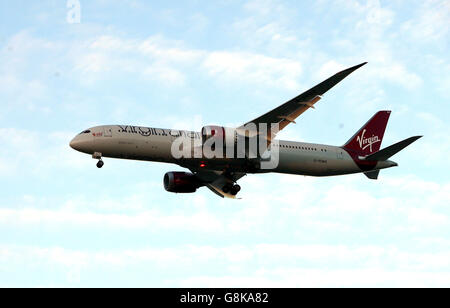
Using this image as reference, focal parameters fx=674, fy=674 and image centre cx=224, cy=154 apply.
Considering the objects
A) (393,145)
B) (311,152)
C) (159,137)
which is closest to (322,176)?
(311,152)

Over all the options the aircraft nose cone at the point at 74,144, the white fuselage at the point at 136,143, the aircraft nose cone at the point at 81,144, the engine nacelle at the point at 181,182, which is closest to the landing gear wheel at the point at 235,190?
the white fuselage at the point at 136,143

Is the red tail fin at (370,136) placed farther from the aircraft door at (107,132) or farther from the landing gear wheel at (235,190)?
the aircraft door at (107,132)

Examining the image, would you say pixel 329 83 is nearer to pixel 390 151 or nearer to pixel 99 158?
pixel 390 151

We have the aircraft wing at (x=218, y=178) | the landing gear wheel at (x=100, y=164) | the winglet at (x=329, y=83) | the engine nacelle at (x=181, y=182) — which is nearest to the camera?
the winglet at (x=329, y=83)

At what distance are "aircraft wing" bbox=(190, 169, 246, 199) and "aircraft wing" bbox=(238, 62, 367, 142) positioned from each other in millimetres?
7925

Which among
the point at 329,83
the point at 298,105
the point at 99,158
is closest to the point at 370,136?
the point at 298,105

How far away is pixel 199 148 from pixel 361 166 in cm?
1495

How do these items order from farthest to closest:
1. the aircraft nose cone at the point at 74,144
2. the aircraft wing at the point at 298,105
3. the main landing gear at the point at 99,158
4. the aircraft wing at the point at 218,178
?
1. the aircraft wing at the point at 218,178
2. the aircraft nose cone at the point at 74,144
3. the main landing gear at the point at 99,158
4. the aircraft wing at the point at 298,105

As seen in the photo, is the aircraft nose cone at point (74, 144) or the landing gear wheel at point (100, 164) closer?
the aircraft nose cone at point (74, 144)

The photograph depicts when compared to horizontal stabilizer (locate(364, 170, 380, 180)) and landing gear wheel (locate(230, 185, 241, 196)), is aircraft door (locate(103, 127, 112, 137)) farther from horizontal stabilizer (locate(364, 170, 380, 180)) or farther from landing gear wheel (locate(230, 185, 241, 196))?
horizontal stabilizer (locate(364, 170, 380, 180))

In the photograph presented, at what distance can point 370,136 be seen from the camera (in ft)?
196

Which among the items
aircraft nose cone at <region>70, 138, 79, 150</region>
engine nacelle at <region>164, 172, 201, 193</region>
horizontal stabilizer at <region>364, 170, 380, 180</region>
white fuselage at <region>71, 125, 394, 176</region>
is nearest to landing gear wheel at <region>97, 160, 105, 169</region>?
white fuselage at <region>71, 125, 394, 176</region>

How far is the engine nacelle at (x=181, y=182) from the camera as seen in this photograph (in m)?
58.5

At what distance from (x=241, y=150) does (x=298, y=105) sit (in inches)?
244
